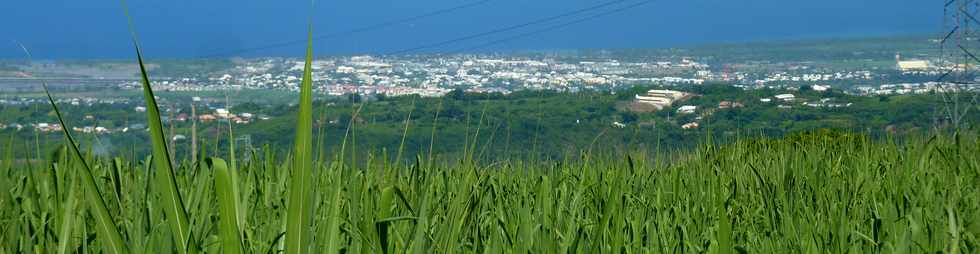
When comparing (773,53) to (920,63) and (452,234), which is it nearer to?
(920,63)

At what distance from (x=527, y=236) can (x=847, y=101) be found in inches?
1410

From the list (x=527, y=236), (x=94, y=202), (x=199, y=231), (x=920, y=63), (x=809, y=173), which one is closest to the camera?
(x=94, y=202)

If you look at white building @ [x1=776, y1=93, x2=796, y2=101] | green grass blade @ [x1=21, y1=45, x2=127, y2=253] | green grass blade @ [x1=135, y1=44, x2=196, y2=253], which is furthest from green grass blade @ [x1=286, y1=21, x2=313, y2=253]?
white building @ [x1=776, y1=93, x2=796, y2=101]

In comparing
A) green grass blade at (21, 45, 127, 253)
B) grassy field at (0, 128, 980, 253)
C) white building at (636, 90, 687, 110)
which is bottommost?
white building at (636, 90, 687, 110)

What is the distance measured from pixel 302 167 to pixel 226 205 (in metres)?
0.15

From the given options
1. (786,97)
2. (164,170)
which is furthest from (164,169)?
(786,97)

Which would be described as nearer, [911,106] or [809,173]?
[809,173]

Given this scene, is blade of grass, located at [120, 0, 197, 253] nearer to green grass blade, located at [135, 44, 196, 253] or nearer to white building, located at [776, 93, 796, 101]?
green grass blade, located at [135, 44, 196, 253]

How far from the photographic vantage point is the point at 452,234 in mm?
1697

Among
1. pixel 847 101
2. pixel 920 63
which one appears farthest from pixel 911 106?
pixel 920 63

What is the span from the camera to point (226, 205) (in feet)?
4.11

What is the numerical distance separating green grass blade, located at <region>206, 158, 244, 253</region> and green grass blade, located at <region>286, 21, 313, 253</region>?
3.2 inches

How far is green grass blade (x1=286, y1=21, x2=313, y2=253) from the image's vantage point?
1.12m

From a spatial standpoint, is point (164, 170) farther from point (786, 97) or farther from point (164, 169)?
point (786, 97)
